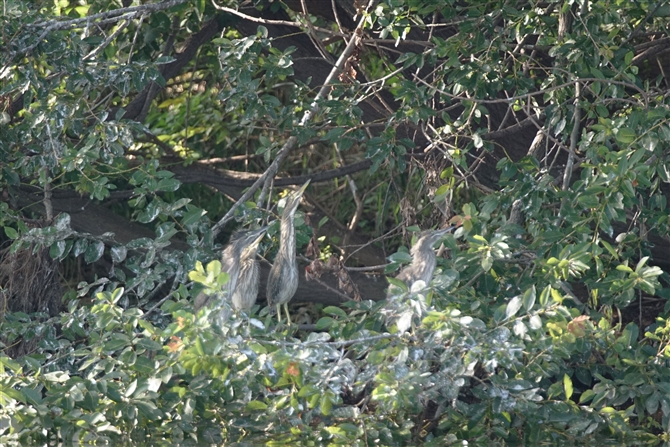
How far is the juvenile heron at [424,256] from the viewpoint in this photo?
5684 millimetres

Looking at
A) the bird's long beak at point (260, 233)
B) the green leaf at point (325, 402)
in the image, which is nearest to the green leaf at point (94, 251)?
the bird's long beak at point (260, 233)

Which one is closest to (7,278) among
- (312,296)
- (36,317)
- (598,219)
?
(36,317)

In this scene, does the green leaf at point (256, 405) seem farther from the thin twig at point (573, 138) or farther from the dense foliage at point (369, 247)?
the thin twig at point (573, 138)

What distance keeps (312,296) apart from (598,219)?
2663 mm

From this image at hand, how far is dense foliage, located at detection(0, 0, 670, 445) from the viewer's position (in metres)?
4.61

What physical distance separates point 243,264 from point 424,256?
97 cm

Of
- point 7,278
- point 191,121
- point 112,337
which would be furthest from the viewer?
point 191,121

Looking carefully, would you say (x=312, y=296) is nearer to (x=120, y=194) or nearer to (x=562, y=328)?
(x=120, y=194)

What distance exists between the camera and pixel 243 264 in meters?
5.74

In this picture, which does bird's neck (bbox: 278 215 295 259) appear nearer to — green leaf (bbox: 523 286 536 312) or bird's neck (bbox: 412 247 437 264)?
bird's neck (bbox: 412 247 437 264)

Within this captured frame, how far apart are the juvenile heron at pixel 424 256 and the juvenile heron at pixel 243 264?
2.69 ft

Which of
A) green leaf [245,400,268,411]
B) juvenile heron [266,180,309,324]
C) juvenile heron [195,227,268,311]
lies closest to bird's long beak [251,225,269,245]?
juvenile heron [195,227,268,311]

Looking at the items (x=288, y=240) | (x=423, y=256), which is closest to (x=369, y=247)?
(x=423, y=256)

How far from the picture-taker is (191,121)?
8.41 metres
